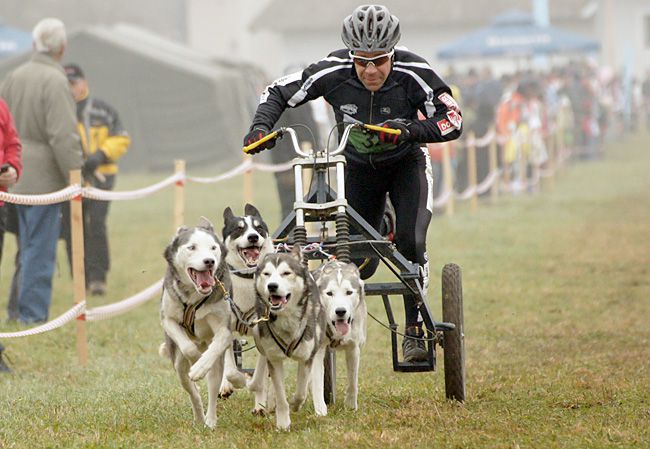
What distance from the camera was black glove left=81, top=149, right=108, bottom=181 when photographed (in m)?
12.9

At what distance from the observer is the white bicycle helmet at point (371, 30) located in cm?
692

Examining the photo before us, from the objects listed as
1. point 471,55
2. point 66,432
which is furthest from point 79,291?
point 471,55

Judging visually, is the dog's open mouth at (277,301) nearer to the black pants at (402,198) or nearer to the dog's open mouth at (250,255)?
the dog's open mouth at (250,255)

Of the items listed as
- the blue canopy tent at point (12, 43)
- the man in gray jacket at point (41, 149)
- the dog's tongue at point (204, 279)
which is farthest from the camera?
the blue canopy tent at point (12, 43)

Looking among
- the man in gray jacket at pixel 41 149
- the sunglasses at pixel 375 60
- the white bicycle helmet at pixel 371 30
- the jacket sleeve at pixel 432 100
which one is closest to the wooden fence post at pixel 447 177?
the man in gray jacket at pixel 41 149

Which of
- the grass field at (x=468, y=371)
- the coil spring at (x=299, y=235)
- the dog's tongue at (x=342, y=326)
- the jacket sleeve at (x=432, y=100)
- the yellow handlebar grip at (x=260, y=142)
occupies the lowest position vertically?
the grass field at (x=468, y=371)

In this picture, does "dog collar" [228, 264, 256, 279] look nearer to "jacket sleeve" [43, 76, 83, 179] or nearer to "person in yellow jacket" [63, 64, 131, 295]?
"jacket sleeve" [43, 76, 83, 179]

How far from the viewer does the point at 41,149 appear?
1109 centimetres

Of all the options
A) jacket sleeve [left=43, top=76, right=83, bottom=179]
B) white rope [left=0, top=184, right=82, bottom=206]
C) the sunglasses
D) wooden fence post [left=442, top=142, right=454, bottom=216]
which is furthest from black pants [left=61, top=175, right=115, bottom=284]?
wooden fence post [left=442, top=142, right=454, bottom=216]

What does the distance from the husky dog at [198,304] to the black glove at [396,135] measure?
103 centimetres

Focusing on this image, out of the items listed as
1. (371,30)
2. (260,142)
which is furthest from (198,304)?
(371,30)

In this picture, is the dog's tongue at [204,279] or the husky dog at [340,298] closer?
the dog's tongue at [204,279]

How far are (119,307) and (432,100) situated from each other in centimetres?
473

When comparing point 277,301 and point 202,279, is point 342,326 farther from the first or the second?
point 202,279
